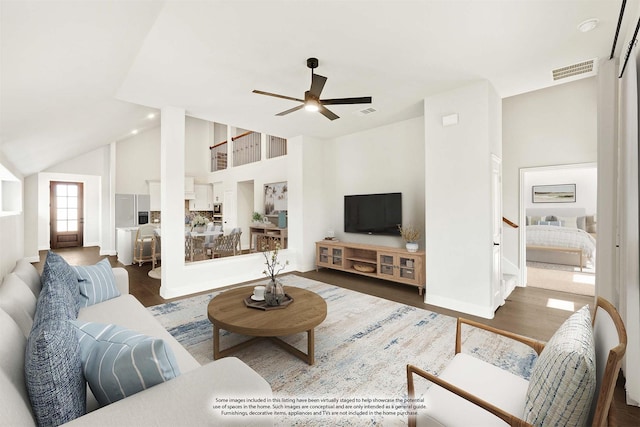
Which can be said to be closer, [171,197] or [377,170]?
[171,197]

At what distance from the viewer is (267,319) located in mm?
2236

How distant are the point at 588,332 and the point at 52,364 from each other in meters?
1.90

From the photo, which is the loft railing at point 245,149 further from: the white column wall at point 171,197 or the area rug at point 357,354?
the area rug at point 357,354

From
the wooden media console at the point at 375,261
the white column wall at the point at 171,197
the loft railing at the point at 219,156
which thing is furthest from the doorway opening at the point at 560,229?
the loft railing at the point at 219,156

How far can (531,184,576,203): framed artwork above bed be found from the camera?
6901 mm

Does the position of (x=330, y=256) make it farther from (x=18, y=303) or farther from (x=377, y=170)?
(x=18, y=303)

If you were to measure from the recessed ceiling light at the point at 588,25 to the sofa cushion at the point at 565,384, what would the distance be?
2.55m

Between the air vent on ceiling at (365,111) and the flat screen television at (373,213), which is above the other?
the air vent on ceiling at (365,111)

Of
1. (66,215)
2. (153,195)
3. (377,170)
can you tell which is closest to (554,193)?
(377,170)

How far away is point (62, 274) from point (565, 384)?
297 centimetres

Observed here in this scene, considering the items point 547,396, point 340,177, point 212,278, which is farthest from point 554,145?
point 212,278

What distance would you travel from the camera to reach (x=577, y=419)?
35.1 inches

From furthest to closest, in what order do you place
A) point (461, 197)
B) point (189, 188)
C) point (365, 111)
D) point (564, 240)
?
point (189, 188) < point (564, 240) < point (365, 111) < point (461, 197)

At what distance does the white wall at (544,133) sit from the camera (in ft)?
13.6
